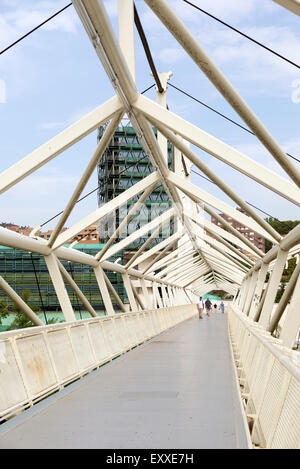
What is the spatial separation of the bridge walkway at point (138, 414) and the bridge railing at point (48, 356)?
0.20 m

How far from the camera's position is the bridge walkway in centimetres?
564

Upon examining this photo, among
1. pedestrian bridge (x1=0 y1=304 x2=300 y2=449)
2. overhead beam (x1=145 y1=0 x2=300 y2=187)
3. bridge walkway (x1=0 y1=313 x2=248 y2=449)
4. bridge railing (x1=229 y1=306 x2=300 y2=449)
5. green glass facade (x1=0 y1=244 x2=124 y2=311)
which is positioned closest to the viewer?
bridge railing (x1=229 y1=306 x2=300 y2=449)

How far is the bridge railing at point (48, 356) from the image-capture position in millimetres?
7145

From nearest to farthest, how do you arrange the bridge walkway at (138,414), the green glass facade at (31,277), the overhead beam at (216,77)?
the bridge walkway at (138,414) < the overhead beam at (216,77) < the green glass facade at (31,277)

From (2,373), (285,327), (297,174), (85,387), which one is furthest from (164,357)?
(2,373)

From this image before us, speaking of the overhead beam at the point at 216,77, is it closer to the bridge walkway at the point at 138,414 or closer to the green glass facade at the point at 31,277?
the bridge walkway at the point at 138,414

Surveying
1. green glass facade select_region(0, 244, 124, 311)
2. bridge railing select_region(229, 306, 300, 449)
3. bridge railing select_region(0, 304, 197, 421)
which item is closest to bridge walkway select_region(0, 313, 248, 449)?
bridge railing select_region(0, 304, 197, 421)

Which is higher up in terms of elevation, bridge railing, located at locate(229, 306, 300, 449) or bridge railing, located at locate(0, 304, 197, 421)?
bridge railing, located at locate(0, 304, 197, 421)

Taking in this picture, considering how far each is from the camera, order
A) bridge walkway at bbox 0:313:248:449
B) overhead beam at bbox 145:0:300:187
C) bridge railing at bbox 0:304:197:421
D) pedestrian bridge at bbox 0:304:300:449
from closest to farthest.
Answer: pedestrian bridge at bbox 0:304:300:449, bridge walkway at bbox 0:313:248:449, bridge railing at bbox 0:304:197:421, overhead beam at bbox 145:0:300:187

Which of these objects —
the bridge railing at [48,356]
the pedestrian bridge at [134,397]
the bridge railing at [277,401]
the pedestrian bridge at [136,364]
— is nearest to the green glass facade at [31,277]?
the pedestrian bridge at [136,364]

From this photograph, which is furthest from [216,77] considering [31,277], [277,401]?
[31,277]

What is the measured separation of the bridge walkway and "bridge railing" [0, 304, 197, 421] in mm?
201

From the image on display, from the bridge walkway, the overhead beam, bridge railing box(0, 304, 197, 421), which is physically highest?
the overhead beam

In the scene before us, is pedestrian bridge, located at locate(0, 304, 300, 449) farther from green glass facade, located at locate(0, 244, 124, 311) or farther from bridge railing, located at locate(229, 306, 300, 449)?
green glass facade, located at locate(0, 244, 124, 311)
